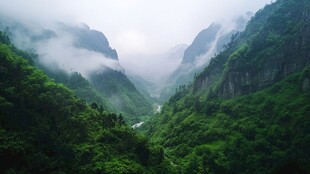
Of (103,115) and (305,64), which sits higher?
(305,64)

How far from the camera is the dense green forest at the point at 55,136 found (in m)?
89.1

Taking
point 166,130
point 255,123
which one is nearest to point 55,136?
point 255,123

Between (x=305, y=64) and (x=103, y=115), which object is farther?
(x=305, y=64)

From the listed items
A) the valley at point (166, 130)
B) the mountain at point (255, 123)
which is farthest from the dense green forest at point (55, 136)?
the mountain at point (255, 123)

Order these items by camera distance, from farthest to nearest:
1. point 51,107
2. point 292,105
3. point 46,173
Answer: point 292,105
point 51,107
point 46,173

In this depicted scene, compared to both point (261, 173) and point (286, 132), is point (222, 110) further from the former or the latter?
point (261, 173)

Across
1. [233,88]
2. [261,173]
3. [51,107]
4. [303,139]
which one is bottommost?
[261,173]

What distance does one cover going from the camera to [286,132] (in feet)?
437

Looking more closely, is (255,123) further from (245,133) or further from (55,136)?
(55,136)

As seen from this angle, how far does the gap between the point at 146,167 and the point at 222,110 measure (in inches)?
3239

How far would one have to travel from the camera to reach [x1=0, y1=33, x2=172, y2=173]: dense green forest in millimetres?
89062

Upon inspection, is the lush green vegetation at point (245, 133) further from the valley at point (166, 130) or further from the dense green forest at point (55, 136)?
the dense green forest at point (55, 136)

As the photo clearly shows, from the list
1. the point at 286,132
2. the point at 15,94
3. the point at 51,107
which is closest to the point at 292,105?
the point at 286,132

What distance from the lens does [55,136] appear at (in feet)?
333
